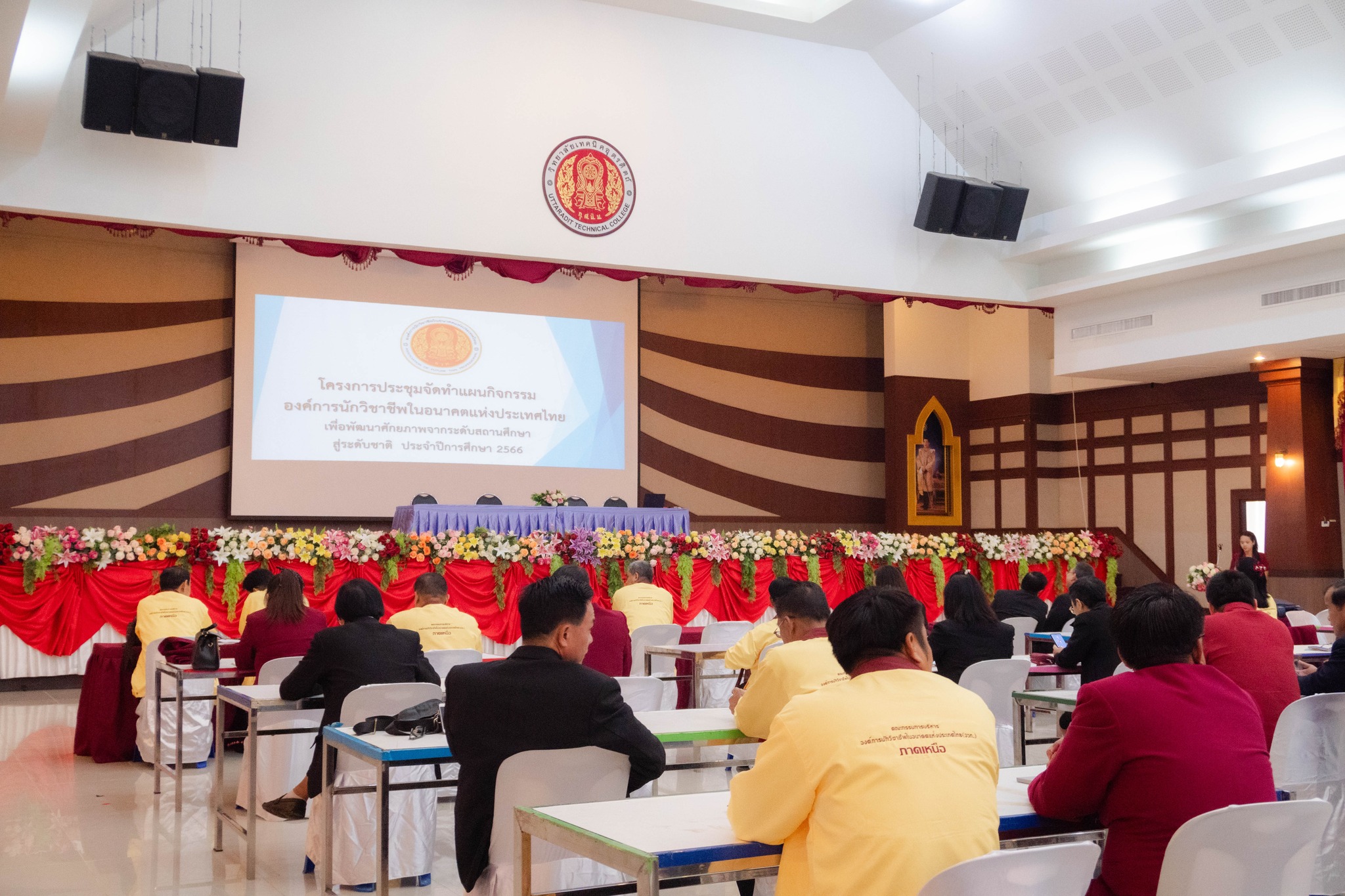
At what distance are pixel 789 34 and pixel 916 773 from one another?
31.0 feet

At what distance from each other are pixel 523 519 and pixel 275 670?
17.7 ft

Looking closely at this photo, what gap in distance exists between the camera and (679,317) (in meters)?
14.9

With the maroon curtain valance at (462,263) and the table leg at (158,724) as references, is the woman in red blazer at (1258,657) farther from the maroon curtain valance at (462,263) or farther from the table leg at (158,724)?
the maroon curtain valance at (462,263)

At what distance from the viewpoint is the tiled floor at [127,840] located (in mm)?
4211

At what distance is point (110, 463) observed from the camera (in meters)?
12.1

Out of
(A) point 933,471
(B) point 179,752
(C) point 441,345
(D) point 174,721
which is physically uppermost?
(C) point 441,345

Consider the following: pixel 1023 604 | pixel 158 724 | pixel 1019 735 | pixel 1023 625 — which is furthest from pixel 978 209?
pixel 158 724

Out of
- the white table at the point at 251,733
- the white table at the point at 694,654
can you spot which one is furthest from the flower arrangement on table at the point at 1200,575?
the white table at the point at 251,733

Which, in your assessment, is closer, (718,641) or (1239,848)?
(1239,848)

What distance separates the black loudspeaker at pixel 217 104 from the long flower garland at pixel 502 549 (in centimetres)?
297

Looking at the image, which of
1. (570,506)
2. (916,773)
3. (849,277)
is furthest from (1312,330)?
(916,773)

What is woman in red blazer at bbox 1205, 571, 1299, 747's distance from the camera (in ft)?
12.3

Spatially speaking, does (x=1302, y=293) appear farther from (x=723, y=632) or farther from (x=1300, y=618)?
(x=723, y=632)

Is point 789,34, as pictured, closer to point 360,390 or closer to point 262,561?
point 360,390
